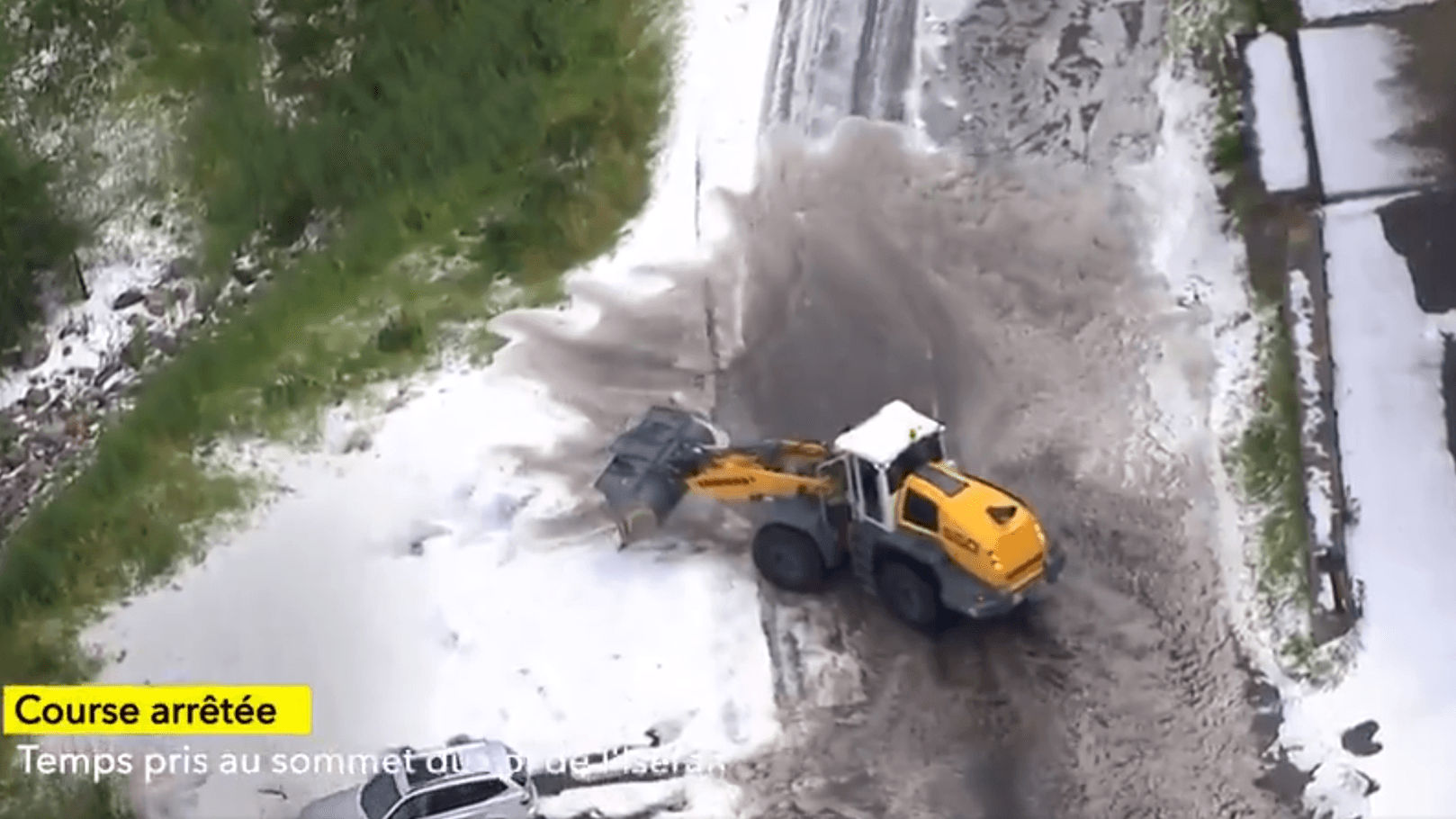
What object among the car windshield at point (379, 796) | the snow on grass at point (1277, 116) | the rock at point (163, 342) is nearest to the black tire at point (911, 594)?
the car windshield at point (379, 796)

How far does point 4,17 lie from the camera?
1414 inches

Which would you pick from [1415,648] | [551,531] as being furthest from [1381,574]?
[551,531]

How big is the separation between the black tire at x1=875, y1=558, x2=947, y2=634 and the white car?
468 centimetres

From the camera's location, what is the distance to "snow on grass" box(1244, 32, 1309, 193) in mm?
28641

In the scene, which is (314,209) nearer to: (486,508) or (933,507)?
(486,508)

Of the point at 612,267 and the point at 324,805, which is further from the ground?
the point at 612,267

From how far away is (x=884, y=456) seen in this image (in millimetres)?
22031

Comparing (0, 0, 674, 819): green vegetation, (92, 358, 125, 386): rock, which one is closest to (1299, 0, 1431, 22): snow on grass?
(0, 0, 674, 819): green vegetation

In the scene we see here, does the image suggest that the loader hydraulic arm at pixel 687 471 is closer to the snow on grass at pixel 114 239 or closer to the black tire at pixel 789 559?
the black tire at pixel 789 559

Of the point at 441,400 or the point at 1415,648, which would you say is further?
the point at 441,400

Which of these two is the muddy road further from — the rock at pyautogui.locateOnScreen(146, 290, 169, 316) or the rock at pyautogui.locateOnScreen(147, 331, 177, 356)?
the rock at pyautogui.locateOnScreen(146, 290, 169, 316)

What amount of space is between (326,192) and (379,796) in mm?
12727

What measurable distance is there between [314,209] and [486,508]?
823 centimetres

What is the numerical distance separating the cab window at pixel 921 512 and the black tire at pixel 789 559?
1428 mm
